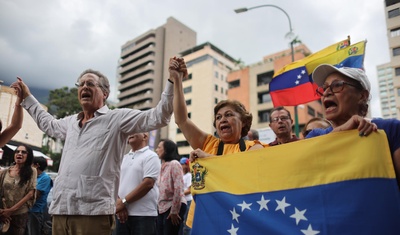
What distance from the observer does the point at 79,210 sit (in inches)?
100

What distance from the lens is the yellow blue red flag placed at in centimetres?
628

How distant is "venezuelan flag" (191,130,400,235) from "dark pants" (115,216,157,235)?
1.58 m

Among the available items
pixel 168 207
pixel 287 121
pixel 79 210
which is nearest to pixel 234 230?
pixel 79 210

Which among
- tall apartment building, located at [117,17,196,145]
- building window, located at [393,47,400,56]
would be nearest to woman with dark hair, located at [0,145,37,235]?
building window, located at [393,47,400,56]

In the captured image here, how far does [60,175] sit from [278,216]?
188 cm

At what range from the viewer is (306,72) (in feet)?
25.1

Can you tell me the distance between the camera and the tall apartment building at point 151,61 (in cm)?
6600

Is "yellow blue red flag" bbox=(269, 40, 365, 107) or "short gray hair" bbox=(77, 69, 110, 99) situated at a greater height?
"yellow blue red flag" bbox=(269, 40, 365, 107)

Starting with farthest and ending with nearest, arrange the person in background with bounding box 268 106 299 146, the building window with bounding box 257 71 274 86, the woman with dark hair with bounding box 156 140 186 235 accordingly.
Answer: the building window with bounding box 257 71 274 86
the woman with dark hair with bounding box 156 140 186 235
the person in background with bounding box 268 106 299 146

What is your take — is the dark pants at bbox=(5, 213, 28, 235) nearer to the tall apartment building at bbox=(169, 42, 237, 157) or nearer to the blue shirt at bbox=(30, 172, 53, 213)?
the blue shirt at bbox=(30, 172, 53, 213)

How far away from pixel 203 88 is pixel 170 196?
4579 centimetres

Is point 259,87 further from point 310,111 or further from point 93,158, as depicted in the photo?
point 93,158

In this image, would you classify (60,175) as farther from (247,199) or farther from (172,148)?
(172,148)

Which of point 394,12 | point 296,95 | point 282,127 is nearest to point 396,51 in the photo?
point 296,95
